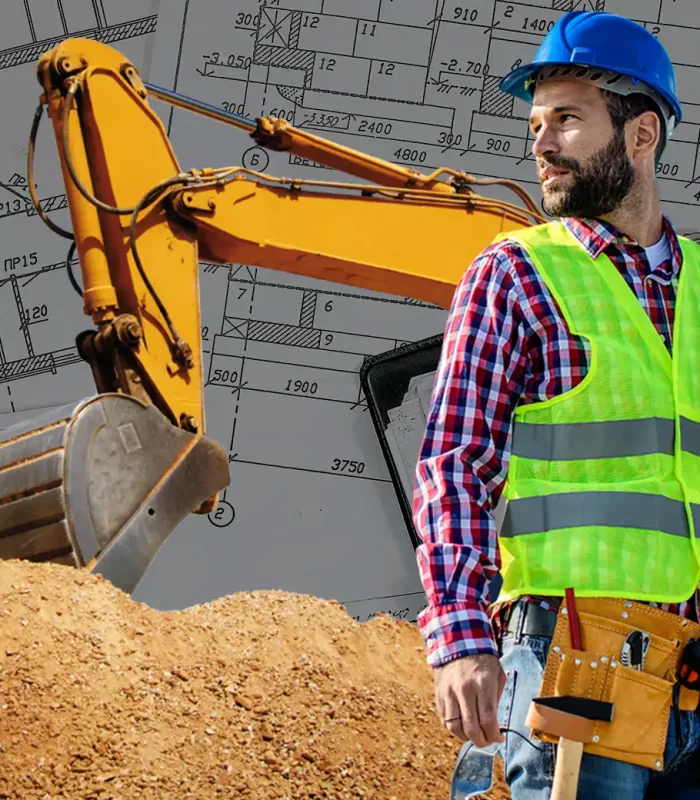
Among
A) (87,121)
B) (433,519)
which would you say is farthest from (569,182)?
(87,121)

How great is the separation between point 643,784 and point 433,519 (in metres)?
0.51

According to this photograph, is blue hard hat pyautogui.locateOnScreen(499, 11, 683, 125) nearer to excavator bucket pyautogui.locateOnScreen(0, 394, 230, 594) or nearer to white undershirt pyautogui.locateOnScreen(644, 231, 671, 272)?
white undershirt pyautogui.locateOnScreen(644, 231, 671, 272)

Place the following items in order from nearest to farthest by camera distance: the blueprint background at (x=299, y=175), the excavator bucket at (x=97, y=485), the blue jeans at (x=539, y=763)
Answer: the blue jeans at (x=539, y=763)
the excavator bucket at (x=97, y=485)
the blueprint background at (x=299, y=175)

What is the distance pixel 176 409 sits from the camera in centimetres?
555

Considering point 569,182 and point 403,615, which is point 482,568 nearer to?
point 569,182

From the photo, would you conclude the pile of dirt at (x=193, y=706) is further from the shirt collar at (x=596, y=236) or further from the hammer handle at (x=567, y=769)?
the shirt collar at (x=596, y=236)

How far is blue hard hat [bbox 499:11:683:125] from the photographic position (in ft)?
7.54

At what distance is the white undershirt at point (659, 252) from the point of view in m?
2.26

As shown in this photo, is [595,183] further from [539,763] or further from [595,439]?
[539,763]

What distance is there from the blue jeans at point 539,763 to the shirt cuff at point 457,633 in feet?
0.47

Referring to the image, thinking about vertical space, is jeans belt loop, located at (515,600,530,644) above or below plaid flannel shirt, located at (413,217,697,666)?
below

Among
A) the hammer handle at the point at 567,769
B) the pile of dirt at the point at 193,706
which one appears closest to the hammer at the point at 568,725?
the hammer handle at the point at 567,769

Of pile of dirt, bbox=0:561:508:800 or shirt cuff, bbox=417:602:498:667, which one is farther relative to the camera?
pile of dirt, bbox=0:561:508:800

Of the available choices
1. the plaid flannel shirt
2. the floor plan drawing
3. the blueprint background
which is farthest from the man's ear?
the floor plan drawing
